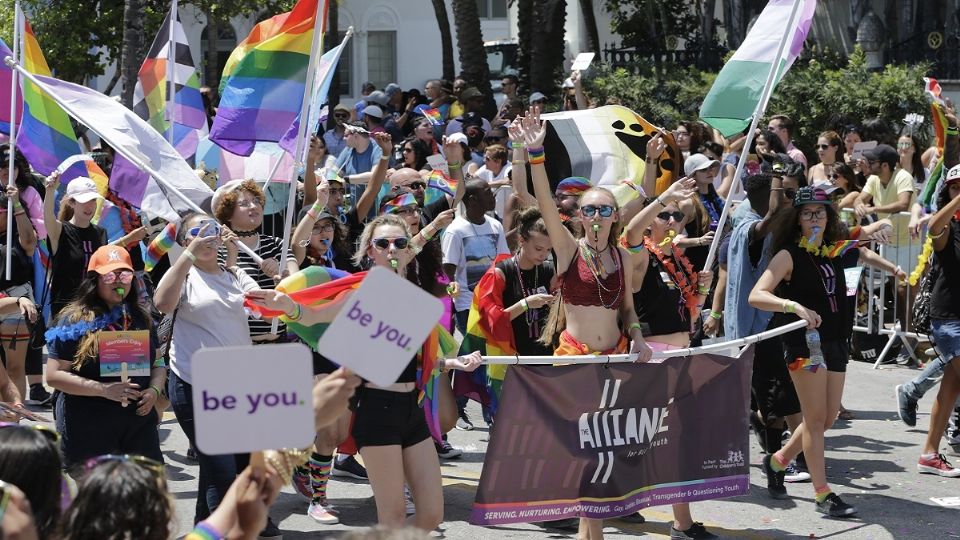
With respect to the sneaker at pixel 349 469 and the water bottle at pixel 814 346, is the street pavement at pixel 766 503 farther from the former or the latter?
the water bottle at pixel 814 346

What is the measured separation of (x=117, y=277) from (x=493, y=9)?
38.0 metres

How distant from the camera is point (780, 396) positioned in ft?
28.2

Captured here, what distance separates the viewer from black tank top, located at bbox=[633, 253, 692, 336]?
814 cm

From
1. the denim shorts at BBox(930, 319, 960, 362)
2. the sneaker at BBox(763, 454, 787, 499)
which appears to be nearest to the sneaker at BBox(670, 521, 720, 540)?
the sneaker at BBox(763, 454, 787, 499)

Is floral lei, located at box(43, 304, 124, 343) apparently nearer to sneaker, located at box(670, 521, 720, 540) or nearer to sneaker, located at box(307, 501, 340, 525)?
sneaker, located at box(307, 501, 340, 525)

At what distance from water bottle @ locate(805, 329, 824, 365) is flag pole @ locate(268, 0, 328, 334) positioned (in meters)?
2.84

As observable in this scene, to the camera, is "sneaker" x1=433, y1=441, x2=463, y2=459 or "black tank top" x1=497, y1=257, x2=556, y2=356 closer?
"black tank top" x1=497, y1=257, x2=556, y2=356

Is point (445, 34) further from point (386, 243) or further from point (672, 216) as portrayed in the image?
point (386, 243)

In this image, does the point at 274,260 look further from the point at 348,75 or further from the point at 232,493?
the point at 348,75

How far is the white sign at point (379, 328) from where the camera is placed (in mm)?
→ 3928

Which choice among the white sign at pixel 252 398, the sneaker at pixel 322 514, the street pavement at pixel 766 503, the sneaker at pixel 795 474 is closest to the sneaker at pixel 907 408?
the street pavement at pixel 766 503

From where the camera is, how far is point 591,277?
269 inches

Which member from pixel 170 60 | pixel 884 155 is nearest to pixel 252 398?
pixel 170 60

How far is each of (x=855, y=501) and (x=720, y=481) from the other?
1.37 meters
